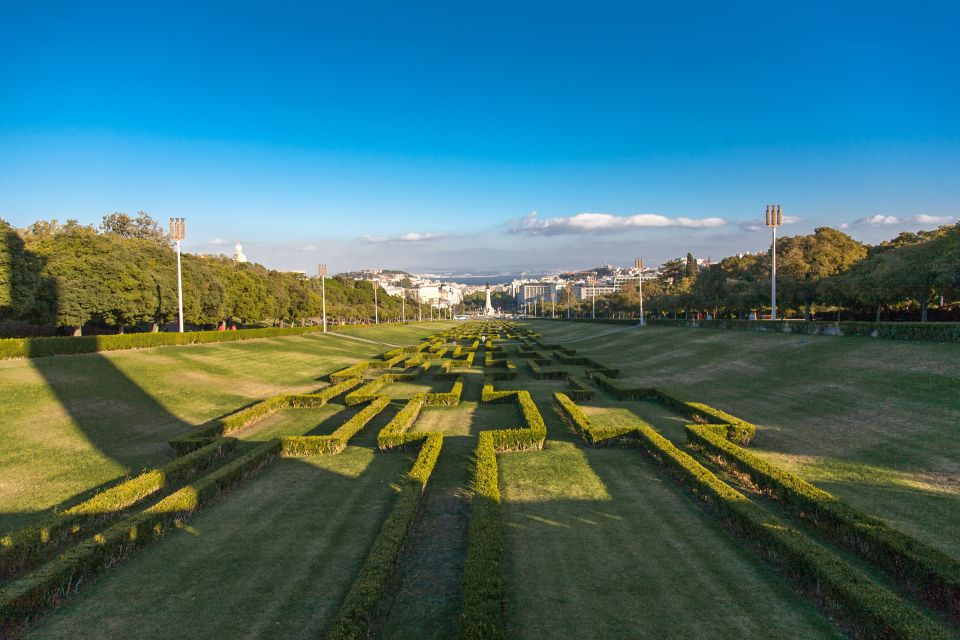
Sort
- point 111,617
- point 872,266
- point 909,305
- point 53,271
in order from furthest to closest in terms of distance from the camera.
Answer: point 909,305, point 872,266, point 53,271, point 111,617

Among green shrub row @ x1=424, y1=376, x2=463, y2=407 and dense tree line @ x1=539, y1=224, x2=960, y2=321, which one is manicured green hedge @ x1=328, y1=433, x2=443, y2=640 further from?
dense tree line @ x1=539, y1=224, x2=960, y2=321

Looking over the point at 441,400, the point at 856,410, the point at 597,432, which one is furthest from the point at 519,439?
the point at 856,410

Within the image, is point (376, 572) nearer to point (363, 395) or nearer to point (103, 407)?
point (363, 395)

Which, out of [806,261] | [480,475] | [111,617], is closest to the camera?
[111,617]

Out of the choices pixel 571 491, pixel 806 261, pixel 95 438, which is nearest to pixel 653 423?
pixel 571 491

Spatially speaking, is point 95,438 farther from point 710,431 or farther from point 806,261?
point 806,261

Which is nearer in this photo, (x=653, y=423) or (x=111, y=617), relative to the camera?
(x=111, y=617)
